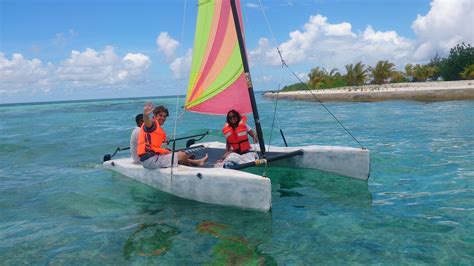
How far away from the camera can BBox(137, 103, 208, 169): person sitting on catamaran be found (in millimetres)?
7125

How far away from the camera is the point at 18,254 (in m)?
5.14

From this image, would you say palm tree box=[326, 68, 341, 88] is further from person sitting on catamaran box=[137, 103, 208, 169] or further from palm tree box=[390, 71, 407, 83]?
person sitting on catamaran box=[137, 103, 208, 169]

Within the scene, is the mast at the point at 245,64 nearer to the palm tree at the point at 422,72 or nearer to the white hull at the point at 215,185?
the white hull at the point at 215,185

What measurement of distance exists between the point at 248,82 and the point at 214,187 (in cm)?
238

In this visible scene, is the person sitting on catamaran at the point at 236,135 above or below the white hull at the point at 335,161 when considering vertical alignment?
above

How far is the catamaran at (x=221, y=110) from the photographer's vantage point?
6.48 m

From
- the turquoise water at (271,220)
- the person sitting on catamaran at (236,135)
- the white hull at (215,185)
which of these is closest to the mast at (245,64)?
the person sitting on catamaran at (236,135)

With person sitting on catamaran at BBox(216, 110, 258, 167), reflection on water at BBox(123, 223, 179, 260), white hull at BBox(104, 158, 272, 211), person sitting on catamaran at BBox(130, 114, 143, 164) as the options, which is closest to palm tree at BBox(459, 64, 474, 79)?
person sitting on catamaran at BBox(216, 110, 258, 167)

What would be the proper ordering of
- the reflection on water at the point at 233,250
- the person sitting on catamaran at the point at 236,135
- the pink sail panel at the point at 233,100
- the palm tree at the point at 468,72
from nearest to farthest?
the reflection on water at the point at 233,250
the person sitting on catamaran at the point at 236,135
the pink sail panel at the point at 233,100
the palm tree at the point at 468,72

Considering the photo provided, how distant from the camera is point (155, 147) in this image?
7.24 metres

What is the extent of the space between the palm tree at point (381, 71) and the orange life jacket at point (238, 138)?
5269cm

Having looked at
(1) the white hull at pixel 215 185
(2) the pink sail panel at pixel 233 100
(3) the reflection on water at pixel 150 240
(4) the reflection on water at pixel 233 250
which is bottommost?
(3) the reflection on water at pixel 150 240

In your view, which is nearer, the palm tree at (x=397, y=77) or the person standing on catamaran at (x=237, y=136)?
the person standing on catamaran at (x=237, y=136)

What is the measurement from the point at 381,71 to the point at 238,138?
174 feet
